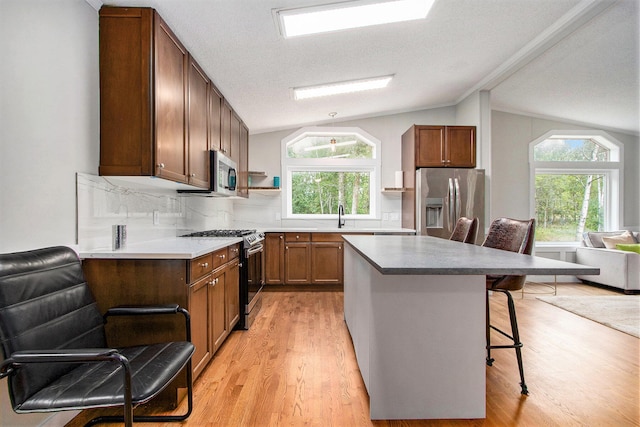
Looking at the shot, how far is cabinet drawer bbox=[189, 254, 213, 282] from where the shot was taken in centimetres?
186

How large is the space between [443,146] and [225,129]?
292cm

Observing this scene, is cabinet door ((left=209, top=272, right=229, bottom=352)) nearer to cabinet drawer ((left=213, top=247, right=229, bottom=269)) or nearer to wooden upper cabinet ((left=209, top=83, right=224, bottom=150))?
cabinet drawer ((left=213, top=247, right=229, bottom=269))

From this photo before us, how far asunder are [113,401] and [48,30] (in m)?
1.79

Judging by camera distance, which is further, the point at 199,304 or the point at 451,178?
the point at 451,178

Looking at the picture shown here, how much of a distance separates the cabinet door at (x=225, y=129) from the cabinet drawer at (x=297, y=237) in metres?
1.41

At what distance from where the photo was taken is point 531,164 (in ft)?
17.4

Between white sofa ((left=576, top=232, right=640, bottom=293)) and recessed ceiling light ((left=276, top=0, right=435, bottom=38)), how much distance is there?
15.0 ft

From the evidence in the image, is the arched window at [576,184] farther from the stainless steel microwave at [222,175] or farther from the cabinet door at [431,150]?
the stainless steel microwave at [222,175]

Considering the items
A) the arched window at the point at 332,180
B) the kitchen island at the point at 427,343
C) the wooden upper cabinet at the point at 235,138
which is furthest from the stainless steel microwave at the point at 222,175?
the kitchen island at the point at 427,343

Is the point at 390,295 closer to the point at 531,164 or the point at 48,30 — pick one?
the point at 48,30

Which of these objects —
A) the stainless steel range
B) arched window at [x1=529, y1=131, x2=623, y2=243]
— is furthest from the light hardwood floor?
arched window at [x1=529, y1=131, x2=623, y2=243]

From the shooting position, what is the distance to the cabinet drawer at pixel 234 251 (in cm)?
269

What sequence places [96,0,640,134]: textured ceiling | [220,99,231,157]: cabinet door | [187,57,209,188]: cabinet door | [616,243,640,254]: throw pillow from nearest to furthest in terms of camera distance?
[96,0,640,134]: textured ceiling
[187,57,209,188]: cabinet door
[220,99,231,157]: cabinet door
[616,243,640,254]: throw pillow

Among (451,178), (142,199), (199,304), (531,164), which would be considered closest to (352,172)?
(451,178)
